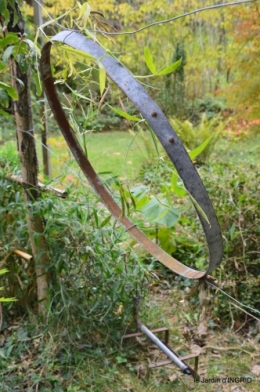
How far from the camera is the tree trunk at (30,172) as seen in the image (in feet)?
5.57

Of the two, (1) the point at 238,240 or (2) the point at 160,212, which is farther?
(2) the point at 160,212

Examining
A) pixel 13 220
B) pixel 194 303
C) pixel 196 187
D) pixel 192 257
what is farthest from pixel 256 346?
pixel 196 187

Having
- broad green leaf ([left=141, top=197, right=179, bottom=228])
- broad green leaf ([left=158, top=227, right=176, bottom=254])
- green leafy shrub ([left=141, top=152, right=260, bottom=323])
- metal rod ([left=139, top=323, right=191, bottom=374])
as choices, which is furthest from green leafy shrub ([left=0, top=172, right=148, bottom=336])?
broad green leaf ([left=158, top=227, right=176, bottom=254])

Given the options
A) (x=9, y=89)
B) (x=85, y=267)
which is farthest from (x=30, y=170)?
(x=9, y=89)

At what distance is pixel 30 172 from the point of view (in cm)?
179

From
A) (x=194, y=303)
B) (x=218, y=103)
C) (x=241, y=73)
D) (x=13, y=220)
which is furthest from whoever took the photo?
(x=218, y=103)

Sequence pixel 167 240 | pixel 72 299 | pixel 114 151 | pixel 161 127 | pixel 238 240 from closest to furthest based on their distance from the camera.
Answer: pixel 161 127 < pixel 72 299 < pixel 238 240 < pixel 167 240 < pixel 114 151

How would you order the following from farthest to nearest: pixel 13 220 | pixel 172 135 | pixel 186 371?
pixel 13 220 → pixel 186 371 → pixel 172 135

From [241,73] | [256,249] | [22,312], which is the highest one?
[241,73]

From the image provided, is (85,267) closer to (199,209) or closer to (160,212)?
(160,212)

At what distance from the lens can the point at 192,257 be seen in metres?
2.66

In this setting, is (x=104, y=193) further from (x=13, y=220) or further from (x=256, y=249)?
(x=256, y=249)

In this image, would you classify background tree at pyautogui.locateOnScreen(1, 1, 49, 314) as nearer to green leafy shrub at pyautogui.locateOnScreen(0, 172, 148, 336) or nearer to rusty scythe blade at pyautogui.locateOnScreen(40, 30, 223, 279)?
green leafy shrub at pyautogui.locateOnScreen(0, 172, 148, 336)

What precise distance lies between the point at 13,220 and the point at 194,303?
1163 millimetres
